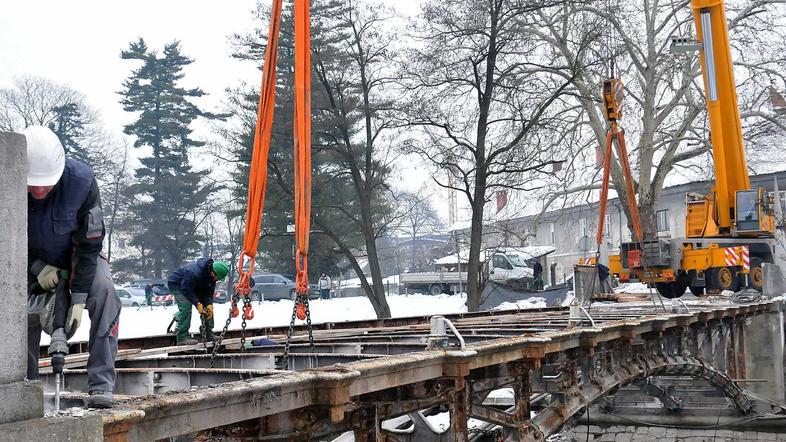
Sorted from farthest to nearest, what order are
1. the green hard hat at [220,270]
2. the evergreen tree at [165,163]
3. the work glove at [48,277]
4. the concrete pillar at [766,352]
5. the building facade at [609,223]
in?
the evergreen tree at [165,163] → the building facade at [609,223] → the concrete pillar at [766,352] → the green hard hat at [220,270] → the work glove at [48,277]

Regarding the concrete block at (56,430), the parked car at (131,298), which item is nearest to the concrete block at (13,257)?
the concrete block at (56,430)

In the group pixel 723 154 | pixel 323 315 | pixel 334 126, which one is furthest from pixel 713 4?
pixel 323 315

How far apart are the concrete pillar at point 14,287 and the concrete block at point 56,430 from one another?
0.24ft

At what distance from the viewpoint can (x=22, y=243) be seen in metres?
2.88

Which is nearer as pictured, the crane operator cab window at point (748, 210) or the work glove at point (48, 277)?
the work glove at point (48, 277)

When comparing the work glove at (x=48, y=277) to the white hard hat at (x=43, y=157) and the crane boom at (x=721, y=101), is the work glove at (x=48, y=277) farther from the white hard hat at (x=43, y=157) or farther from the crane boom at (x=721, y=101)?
the crane boom at (x=721, y=101)

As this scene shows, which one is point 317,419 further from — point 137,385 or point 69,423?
point 69,423

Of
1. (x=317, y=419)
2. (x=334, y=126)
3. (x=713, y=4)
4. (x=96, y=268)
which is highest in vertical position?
(x=713, y=4)

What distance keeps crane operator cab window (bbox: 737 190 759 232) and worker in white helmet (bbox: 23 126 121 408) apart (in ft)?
56.6

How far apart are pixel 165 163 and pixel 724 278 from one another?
28.0m

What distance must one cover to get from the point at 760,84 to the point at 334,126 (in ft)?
51.8

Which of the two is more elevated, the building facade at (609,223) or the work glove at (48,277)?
the building facade at (609,223)

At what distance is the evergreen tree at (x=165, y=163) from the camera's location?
41031 millimetres

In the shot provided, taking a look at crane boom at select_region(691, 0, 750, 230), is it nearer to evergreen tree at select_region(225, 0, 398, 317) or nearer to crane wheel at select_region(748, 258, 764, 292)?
crane wheel at select_region(748, 258, 764, 292)
